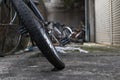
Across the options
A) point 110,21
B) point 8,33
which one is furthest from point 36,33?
point 110,21

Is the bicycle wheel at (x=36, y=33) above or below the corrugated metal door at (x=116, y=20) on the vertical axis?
above

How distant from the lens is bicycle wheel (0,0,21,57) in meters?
5.33

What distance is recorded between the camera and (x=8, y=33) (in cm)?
561

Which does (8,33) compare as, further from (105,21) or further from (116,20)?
(105,21)

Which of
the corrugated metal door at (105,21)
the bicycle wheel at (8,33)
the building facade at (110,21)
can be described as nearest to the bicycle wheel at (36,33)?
the bicycle wheel at (8,33)

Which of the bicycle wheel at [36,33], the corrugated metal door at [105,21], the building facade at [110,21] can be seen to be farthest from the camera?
the corrugated metal door at [105,21]

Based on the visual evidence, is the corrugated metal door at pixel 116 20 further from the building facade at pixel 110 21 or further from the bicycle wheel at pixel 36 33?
the bicycle wheel at pixel 36 33

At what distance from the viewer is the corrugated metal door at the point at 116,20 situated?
8.60m

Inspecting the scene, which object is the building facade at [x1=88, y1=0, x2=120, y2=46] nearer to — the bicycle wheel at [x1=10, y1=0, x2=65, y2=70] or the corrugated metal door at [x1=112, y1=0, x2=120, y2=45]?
the corrugated metal door at [x1=112, y1=0, x2=120, y2=45]

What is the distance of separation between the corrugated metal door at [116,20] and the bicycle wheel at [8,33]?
352cm

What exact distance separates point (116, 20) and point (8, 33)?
4126mm

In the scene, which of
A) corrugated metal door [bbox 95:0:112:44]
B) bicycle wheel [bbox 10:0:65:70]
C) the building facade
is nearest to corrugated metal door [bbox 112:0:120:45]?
the building facade

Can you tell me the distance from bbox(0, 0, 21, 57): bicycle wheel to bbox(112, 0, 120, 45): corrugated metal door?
3521 millimetres

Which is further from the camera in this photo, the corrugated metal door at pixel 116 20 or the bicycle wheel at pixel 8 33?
the corrugated metal door at pixel 116 20
